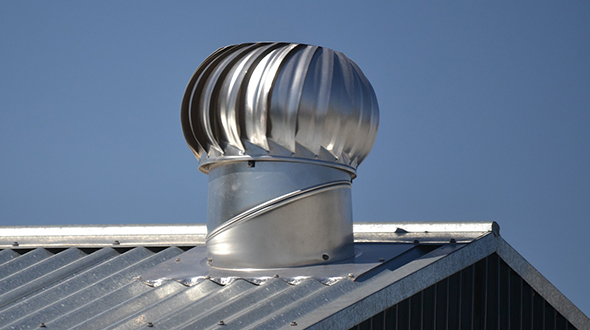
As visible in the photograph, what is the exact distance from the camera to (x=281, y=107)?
653 cm

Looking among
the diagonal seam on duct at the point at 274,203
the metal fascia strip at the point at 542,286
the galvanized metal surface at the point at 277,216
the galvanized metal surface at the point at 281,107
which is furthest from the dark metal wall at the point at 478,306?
the galvanized metal surface at the point at 281,107

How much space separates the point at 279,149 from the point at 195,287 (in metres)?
1.29

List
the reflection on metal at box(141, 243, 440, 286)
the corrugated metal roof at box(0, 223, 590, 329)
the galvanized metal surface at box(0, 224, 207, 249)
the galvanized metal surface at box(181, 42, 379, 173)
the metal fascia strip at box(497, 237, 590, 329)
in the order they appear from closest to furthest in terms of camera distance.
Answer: the corrugated metal roof at box(0, 223, 590, 329), the reflection on metal at box(141, 243, 440, 286), the galvanized metal surface at box(181, 42, 379, 173), the metal fascia strip at box(497, 237, 590, 329), the galvanized metal surface at box(0, 224, 207, 249)

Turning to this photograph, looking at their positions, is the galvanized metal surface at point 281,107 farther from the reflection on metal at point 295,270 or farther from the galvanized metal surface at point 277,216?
the reflection on metal at point 295,270

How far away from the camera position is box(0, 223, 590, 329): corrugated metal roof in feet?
18.5

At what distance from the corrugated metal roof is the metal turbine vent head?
1.55ft

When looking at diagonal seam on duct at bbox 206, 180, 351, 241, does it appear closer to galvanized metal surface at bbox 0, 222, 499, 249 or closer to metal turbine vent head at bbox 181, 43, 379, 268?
metal turbine vent head at bbox 181, 43, 379, 268

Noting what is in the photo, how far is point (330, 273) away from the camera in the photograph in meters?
6.43

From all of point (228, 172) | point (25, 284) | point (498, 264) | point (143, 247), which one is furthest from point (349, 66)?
point (25, 284)

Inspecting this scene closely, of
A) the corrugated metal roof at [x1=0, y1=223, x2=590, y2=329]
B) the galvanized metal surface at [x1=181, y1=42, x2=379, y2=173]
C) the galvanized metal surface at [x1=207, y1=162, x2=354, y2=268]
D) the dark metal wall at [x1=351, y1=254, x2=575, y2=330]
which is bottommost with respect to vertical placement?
the dark metal wall at [x1=351, y1=254, x2=575, y2=330]

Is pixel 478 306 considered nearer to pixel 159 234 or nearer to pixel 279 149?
pixel 279 149

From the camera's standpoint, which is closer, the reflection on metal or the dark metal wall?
the reflection on metal

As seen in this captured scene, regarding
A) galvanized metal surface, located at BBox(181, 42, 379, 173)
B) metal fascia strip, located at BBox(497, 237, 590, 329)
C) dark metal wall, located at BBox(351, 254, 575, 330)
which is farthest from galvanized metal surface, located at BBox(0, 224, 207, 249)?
metal fascia strip, located at BBox(497, 237, 590, 329)

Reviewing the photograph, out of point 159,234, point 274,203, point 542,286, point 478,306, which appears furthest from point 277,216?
point 542,286
